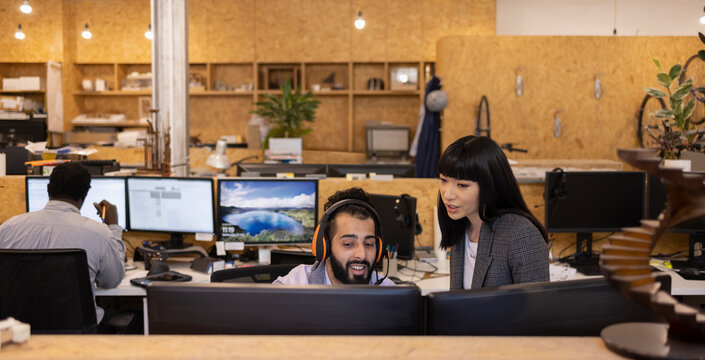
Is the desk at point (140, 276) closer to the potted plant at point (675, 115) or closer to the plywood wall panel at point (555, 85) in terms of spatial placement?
the potted plant at point (675, 115)

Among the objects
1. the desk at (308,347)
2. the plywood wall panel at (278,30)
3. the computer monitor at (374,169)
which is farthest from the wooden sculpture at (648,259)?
the plywood wall panel at (278,30)

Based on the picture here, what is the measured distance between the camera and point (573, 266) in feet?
11.1

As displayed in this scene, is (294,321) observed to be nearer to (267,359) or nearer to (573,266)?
(267,359)

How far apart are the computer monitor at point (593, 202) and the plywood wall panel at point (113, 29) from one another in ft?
20.5

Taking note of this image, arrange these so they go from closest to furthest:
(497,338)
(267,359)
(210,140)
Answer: (267,359)
(497,338)
(210,140)

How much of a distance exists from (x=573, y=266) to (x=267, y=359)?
2.78m

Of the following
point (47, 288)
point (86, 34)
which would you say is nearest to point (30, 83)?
point (86, 34)

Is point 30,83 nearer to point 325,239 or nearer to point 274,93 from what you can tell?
point 274,93

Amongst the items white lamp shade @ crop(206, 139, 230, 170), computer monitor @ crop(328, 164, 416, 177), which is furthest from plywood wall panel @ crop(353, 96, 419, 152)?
computer monitor @ crop(328, 164, 416, 177)

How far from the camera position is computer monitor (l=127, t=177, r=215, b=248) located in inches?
136

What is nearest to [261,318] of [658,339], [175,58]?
[658,339]

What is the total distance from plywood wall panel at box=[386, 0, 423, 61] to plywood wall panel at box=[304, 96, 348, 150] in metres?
0.95

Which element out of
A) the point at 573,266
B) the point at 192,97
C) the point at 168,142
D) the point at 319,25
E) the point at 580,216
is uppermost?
the point at 319,25

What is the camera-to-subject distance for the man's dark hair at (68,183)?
2777 mm
